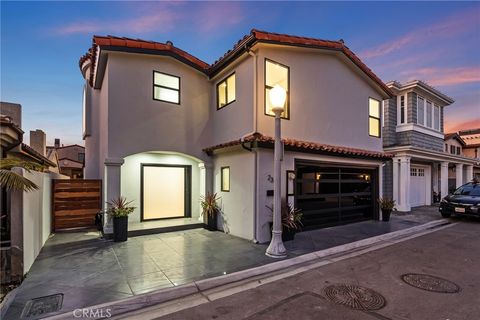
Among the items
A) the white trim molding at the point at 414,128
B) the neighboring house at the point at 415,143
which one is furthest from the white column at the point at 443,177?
the white trim molding at the point at 414,128

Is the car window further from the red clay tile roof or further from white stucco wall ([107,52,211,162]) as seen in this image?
white stucco wall ([107,52,211,162])

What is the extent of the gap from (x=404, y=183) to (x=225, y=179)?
979cm

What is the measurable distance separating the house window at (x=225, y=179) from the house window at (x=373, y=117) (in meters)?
6.88

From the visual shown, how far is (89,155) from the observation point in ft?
35.1

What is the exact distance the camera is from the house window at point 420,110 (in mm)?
14109

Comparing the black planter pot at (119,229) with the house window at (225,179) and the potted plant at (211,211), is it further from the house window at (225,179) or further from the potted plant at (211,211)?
the house window at (225,179)

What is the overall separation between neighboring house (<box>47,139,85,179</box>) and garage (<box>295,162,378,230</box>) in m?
21.3

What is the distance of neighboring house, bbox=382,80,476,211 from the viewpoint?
497 inches

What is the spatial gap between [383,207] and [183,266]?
29.0 feet

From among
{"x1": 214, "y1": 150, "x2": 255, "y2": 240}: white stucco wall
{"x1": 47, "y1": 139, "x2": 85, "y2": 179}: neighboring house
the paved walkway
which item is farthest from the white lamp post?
{"x1": 47, "y1": 139, "x2": 85, "y2": 179}: neighboring house

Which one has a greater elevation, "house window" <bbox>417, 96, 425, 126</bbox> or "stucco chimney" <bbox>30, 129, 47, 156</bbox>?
"house window" <bbox>417, 96, 425, 126</bbox>

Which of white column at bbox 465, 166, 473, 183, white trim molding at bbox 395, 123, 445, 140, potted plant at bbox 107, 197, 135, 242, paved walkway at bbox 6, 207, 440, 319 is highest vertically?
white trim molding at bbox 395, 123, 445, 140

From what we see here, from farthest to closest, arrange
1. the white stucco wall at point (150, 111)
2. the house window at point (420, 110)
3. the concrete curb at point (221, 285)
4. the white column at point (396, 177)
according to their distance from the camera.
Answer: the house window at point (420, 110), the white column at point (396, 177), the white stucco wall at point (150, 111), the concrete curb at point (221, 285)

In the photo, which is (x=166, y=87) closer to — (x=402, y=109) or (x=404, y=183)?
(x=404, y=183)
